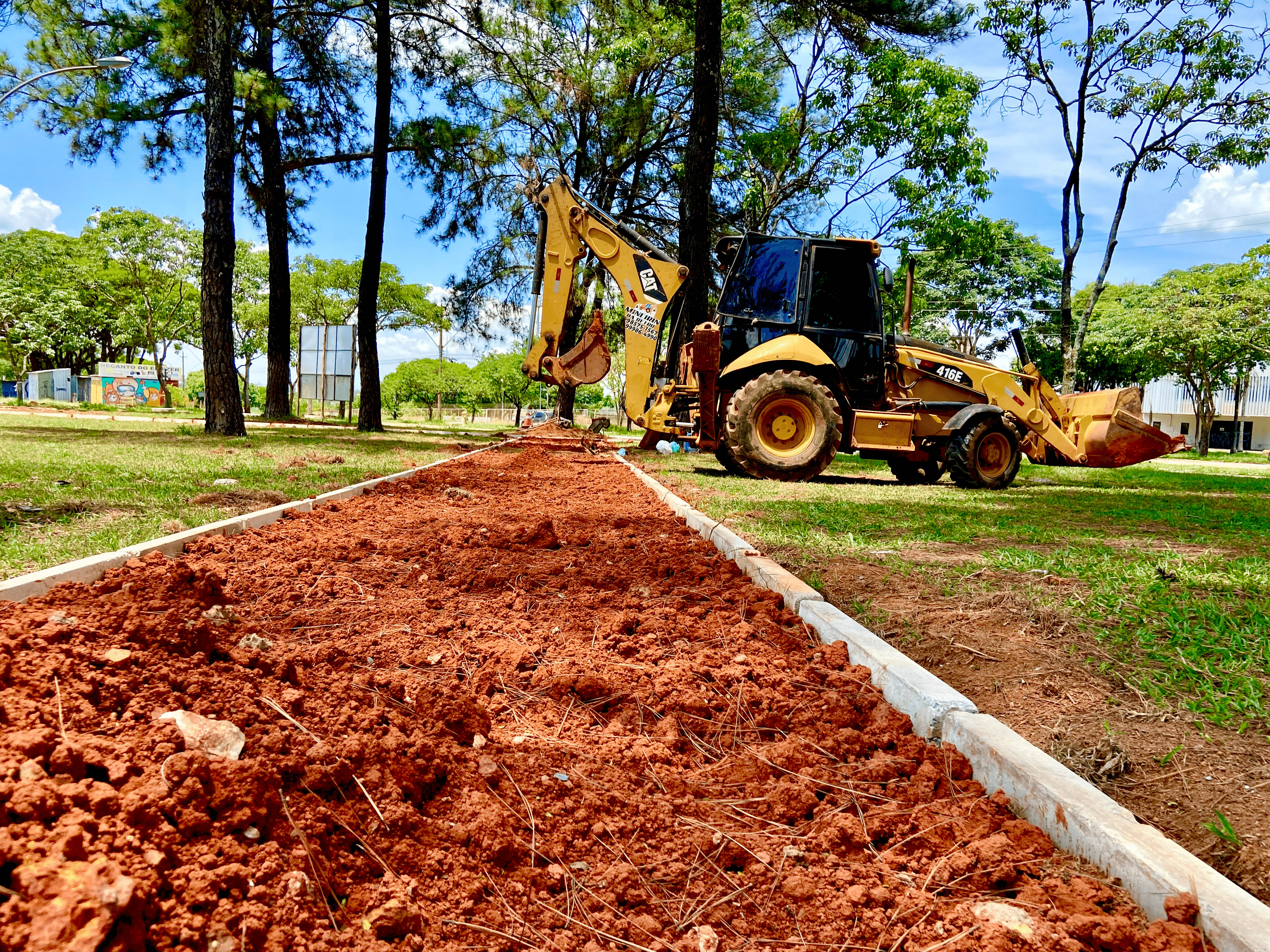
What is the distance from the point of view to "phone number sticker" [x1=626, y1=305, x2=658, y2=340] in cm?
1137

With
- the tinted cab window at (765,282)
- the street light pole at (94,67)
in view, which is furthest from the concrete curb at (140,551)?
the street light pole at (94,67)

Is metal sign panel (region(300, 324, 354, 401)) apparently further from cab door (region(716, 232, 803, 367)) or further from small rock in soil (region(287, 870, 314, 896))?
small rock in soil (region(287, 870, 314, 896))

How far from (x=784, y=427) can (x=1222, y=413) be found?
61.7 meters

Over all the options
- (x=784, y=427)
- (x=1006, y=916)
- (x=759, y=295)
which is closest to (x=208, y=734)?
(x=1006, y=916)

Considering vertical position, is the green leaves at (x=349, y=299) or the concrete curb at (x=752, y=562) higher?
the green leaves at (x=349, y=299)

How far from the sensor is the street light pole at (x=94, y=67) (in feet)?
47.6

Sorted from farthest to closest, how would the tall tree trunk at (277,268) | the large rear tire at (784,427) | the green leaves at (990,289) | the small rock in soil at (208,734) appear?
the green leaves at (990,289) < the tall tree trunk at (277,268) < the large rear tire at (784,427) < the small rock in soil at (208,734)

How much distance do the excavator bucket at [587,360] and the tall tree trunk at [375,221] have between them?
5.56 meters

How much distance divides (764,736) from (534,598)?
1469mm

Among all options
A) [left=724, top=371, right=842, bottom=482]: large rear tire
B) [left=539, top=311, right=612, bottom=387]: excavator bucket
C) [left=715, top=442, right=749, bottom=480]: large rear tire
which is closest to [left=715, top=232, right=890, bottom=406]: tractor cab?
[left=724, top=371, right=842, bottom=482]: large rear tire

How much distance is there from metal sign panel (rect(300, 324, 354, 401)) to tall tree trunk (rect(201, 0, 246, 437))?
33.5ft

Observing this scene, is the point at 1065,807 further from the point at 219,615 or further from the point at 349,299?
the point at 349,299

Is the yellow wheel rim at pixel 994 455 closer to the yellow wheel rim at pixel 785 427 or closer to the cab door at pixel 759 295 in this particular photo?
the yellow wheel rim at pixel 785 427

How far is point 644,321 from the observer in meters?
11.5
